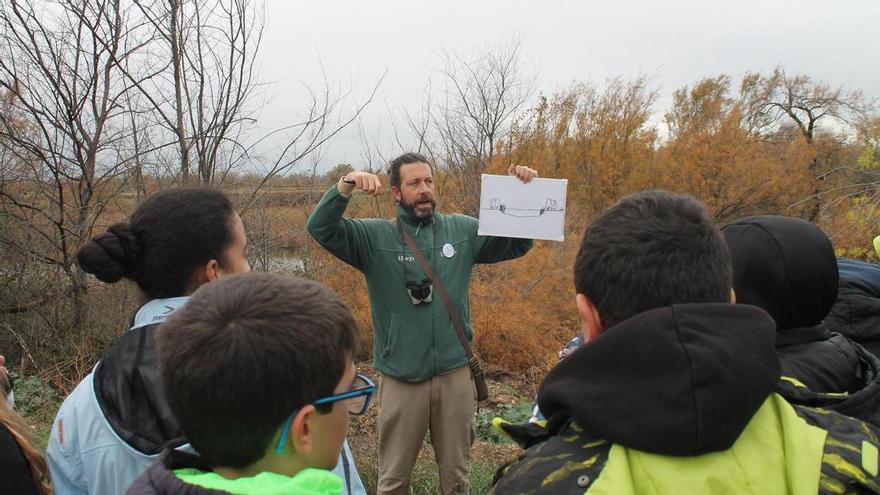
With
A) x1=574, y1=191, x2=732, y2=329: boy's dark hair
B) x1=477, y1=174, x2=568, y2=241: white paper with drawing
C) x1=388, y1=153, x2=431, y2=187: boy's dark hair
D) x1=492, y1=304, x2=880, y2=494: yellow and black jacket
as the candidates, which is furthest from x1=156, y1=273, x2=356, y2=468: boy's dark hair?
x1=388, y1=153, x2=431, y2=187: boy's dark hair

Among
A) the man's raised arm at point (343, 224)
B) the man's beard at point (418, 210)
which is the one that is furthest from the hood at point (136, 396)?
the man's beard at point (418, 210)

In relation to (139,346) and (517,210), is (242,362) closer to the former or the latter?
(139,346)

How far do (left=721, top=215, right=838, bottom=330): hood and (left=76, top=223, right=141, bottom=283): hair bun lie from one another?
1.77m

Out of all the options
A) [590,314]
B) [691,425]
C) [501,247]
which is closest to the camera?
[691,425]

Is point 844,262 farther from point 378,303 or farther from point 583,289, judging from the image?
point 378,303

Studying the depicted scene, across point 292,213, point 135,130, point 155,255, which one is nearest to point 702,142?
point 292,213

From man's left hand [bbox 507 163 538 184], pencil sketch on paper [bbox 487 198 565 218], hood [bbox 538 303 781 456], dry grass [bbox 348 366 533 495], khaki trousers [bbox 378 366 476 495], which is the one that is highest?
man's left hand [bbox 507 163 538 184]

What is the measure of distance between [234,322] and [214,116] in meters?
5.77

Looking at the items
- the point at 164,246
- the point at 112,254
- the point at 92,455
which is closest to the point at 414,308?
the point at 164,246

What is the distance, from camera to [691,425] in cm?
100

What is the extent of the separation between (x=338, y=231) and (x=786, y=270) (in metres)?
2.44

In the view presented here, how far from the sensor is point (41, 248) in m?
6.98

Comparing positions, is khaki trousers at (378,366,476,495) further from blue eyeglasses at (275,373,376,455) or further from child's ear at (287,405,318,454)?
child's ear at (287,405,318,454)

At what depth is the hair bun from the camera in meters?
1.76
